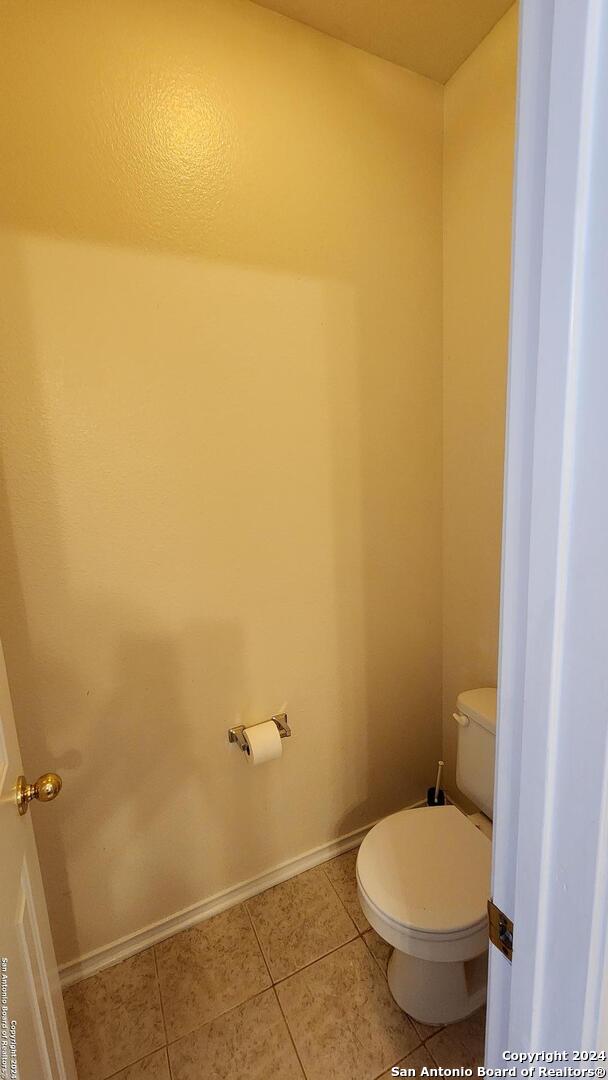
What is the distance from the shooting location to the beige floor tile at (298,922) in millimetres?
1423

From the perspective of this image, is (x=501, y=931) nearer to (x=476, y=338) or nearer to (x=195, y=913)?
(x=195, y=913)

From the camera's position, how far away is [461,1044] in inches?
47.3

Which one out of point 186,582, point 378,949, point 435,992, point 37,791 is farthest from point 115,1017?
point 186,582

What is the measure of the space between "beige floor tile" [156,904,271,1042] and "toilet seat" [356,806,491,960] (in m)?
0.51

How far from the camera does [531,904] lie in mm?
494

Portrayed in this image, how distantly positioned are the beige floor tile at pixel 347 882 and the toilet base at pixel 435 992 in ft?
0.85

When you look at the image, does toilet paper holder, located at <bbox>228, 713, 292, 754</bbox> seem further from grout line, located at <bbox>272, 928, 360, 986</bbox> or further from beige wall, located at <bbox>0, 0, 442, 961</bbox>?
grout line, located at <bbox>272, 928, 360, 986</bbox>

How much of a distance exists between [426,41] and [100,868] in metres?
2.65

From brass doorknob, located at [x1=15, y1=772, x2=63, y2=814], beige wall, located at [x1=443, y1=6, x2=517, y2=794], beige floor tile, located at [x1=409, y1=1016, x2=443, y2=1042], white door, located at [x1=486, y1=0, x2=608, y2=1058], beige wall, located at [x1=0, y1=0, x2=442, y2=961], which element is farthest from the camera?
beige wall, located at [x1=443, y1=6, x2=517, y2=794]

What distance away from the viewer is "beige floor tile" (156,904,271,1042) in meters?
1.29

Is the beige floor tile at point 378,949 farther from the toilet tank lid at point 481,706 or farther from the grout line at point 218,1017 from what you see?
the toilet tank lid at point 481,706

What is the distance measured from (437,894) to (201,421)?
55.7 inches

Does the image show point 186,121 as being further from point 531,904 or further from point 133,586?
point 531,904

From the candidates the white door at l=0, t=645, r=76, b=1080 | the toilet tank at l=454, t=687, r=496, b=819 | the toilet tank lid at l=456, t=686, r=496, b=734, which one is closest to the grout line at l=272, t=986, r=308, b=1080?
the white door at l=0, t=645, r=76, b=1080
